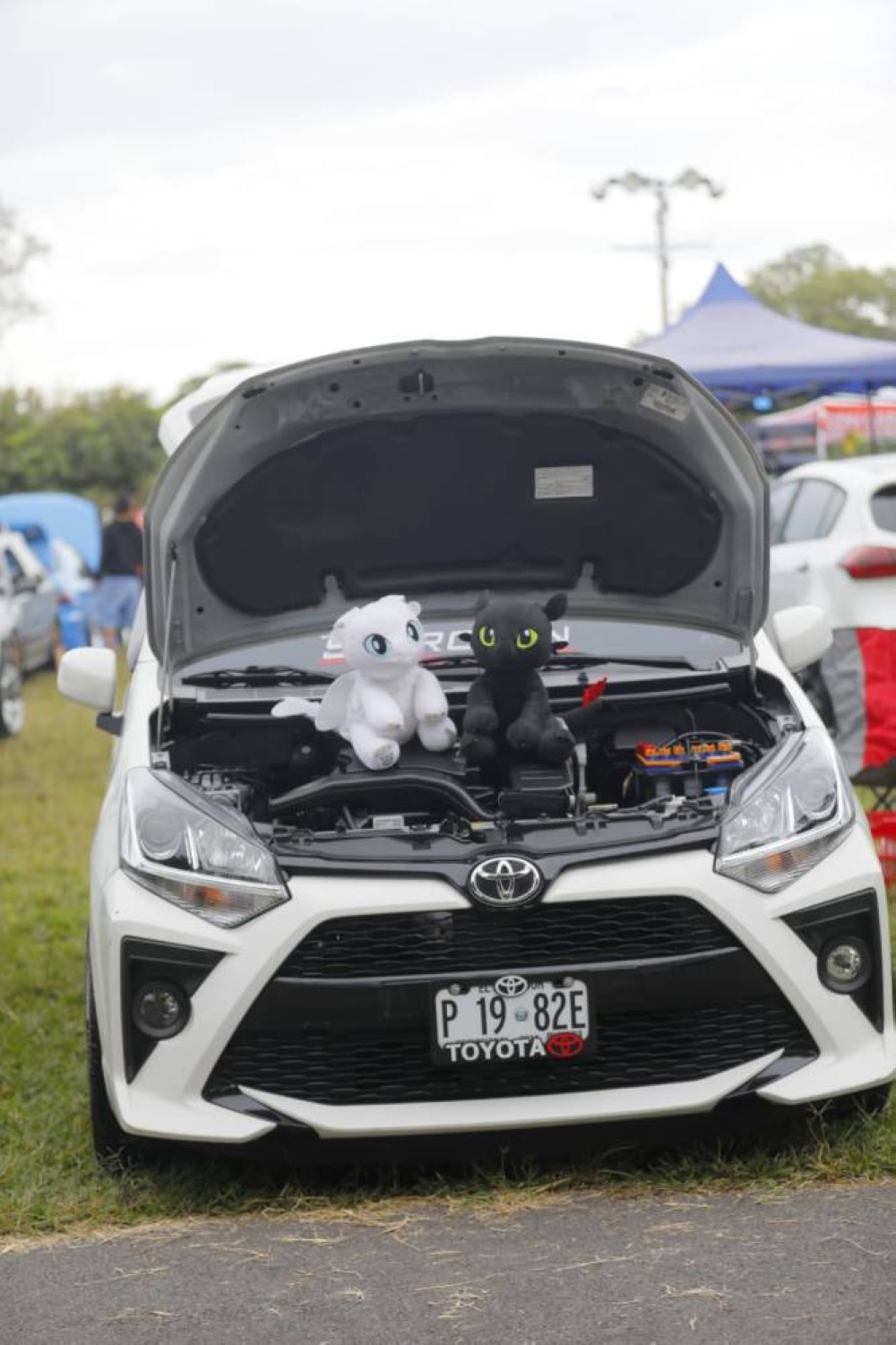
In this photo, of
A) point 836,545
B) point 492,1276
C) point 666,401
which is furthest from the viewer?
point 836,545

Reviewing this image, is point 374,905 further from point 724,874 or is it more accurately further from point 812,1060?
point 812,1060

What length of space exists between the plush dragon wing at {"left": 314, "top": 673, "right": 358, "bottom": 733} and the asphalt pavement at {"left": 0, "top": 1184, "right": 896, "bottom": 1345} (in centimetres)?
130

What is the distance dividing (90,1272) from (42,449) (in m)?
43.4

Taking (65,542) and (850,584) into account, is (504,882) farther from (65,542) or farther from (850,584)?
(65,542)

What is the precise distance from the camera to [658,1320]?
317 centimetres

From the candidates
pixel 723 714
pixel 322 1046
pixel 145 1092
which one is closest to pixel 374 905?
pixel 322 1046

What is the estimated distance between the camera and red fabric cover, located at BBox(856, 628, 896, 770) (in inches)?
241

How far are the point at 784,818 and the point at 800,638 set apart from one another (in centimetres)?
129

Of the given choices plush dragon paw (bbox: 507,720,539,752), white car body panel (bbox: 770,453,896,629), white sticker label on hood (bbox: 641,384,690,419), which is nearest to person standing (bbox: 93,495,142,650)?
white car body panel (bbox: 770,453,896,629)

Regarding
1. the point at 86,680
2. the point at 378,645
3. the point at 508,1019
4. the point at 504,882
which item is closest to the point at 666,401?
the point at 378,645

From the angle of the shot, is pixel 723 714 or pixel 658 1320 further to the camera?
pixel 723 714

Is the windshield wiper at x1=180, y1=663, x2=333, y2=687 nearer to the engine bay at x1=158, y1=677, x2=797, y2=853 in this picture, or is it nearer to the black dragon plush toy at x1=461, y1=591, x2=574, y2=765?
the engine bay at x1=158, y1=677, x2=797, y2=853

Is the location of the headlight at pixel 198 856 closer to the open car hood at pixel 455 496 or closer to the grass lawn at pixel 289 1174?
the grass lawn at pixel 289 1174

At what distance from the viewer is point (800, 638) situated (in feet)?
17.1
